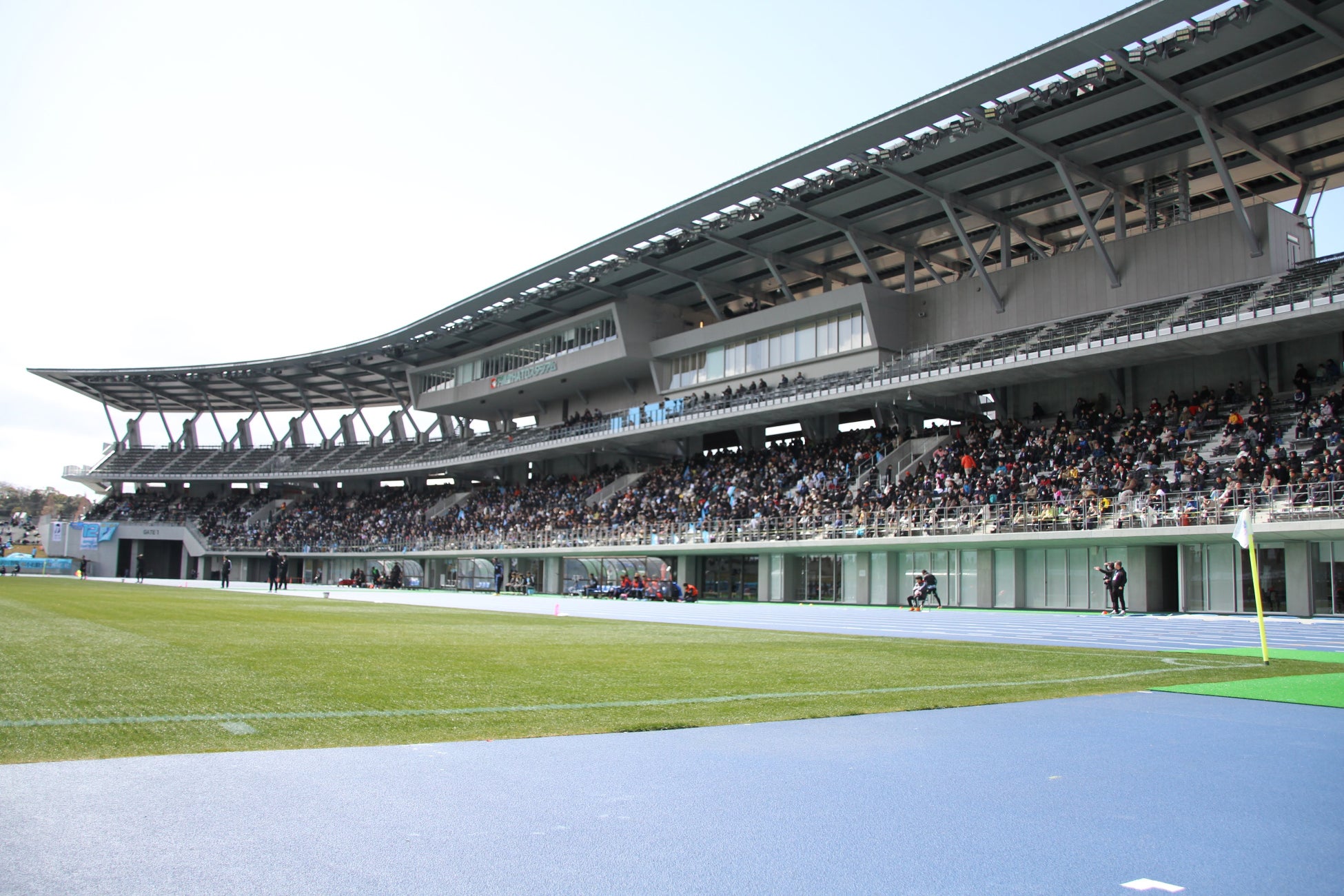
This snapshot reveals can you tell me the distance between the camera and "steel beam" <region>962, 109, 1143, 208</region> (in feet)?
104

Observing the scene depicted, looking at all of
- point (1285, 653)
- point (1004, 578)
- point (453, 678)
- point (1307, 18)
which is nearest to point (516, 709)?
point (453, 678)

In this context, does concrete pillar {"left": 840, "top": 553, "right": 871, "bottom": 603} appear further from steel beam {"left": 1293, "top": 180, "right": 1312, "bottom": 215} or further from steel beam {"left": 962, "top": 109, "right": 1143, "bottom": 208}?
steel beam {"left": 1293, "top": 180, "right": 1312, "bottom": 215}

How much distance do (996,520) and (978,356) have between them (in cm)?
805

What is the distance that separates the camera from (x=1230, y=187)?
31328 millimetres

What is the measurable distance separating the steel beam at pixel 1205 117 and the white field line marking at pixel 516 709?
23.8 metres

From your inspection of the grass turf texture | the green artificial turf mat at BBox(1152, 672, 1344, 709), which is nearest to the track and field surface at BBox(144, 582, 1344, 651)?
the grass turf texture

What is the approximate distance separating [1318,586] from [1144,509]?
485cm

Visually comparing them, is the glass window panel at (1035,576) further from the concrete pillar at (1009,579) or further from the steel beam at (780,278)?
the steel beam at (780,278)

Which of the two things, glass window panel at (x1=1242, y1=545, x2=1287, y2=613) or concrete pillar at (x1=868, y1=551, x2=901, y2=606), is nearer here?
glass window panel at (x1=1242, y1=545, x2=1287, y2=613)

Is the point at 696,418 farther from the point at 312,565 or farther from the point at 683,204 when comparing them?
the point at 312,565

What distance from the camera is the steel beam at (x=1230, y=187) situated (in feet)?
99.2

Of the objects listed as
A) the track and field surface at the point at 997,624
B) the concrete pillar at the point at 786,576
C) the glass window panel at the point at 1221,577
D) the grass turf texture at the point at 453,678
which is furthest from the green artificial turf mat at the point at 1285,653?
the concrete pillar at the point at 786,576

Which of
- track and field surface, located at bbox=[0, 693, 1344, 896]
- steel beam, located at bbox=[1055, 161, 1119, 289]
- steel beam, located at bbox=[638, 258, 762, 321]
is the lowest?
track and field surface, located at bbox=[0, 693, 1344, 896]

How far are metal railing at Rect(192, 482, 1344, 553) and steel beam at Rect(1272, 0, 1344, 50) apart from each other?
12.2 m
